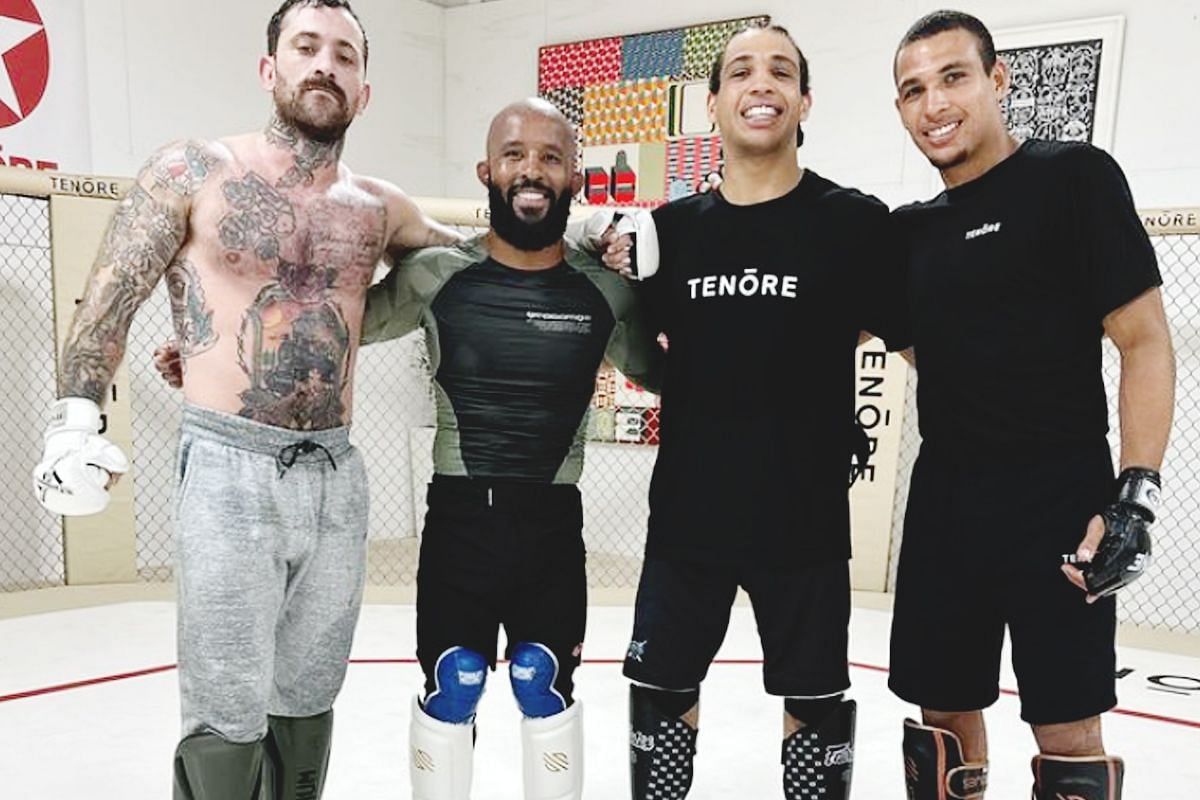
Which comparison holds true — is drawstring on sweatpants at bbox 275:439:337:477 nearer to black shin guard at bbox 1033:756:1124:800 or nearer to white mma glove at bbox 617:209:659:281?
white mma glove at bbox 617:209:659:281

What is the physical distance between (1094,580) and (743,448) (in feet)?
2.09

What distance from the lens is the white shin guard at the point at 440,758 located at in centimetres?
187

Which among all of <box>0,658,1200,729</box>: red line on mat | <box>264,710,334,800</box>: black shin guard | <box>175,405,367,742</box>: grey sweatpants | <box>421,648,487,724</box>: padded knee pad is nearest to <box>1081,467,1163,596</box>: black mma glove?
<box>421,648,487,724</box>: padded knee pad

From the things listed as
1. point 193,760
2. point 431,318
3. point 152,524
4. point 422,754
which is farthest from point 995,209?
point 152,524

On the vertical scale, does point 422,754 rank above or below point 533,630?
below

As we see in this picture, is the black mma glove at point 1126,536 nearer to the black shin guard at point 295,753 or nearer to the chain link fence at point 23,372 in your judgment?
the black shin guard at point 295,753

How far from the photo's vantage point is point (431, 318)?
1.95 meters

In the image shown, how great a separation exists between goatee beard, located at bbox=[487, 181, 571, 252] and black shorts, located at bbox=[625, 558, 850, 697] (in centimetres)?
71

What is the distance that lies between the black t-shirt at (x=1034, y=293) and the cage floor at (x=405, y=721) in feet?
4.65

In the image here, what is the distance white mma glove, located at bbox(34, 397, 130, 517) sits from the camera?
4.88ft

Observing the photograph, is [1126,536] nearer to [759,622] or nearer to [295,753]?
[759,622]

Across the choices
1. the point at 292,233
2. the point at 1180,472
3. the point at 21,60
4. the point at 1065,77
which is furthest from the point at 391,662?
the point at 1065,77

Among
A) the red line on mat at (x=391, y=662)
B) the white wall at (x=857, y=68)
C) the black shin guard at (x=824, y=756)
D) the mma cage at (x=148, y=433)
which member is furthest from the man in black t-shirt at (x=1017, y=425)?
the white wall at (x=857, y=68)

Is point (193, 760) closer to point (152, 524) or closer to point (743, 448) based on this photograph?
point (743, 448)
